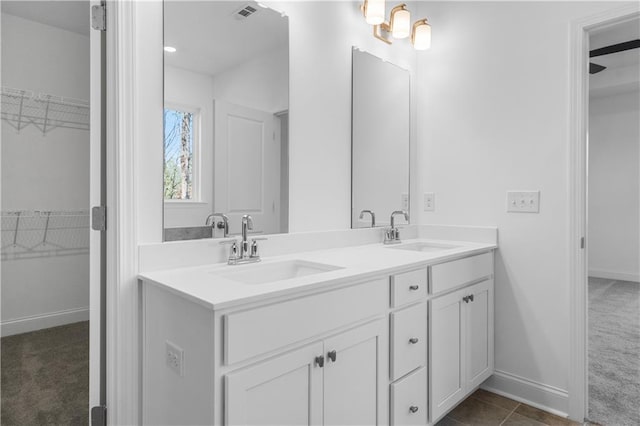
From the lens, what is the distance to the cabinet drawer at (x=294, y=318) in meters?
1.06

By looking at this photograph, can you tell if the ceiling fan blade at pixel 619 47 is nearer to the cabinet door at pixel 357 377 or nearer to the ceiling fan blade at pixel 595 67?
the ceiling fan blade at pixel 595 67

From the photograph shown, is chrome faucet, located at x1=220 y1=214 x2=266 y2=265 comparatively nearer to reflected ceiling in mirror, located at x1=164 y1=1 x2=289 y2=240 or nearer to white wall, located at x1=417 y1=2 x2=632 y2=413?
reflected ceiling in mirror, located at x1=164 y1=1 x2=289 y2=240

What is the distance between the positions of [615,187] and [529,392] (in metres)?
4.39

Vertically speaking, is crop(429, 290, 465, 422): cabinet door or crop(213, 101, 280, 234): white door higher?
crop(213, 101, 280, 234): white door

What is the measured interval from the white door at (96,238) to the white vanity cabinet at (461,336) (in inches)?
53.2

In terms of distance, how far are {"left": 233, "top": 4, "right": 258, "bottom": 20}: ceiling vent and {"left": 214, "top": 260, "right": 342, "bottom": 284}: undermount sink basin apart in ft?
3.62

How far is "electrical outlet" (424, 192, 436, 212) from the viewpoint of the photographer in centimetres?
262

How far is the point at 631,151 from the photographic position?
5102mm

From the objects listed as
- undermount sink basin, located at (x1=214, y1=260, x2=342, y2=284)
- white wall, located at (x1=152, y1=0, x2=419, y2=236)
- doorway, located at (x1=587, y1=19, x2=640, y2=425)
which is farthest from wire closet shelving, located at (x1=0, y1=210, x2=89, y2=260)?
doorway, located at (x1=587, y1=19, x2=640, y2=425)

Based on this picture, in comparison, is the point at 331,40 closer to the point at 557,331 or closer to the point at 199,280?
the point at 199,280

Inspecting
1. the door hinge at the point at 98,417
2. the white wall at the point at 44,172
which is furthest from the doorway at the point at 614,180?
the white wall at the point at 44,172

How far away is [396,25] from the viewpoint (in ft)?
7.79

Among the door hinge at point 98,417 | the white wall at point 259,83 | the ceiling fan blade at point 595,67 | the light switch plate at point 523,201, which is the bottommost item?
the door hinge at point 98,417

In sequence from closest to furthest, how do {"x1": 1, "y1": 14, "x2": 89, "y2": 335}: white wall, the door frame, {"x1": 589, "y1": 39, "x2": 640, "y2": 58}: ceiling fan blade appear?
{"x1": 1, "y1": 14, "x2": 89, "y2": 335}: white wall → the door frame → {"x1": 589, "y1": 39, "x2": 640, "y2": 58}: ceiling fan blade
